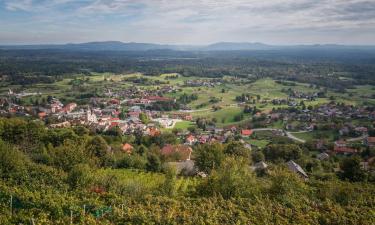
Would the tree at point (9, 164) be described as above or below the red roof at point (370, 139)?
above

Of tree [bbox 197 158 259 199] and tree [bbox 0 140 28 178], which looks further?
tree [bbox 0 140 28 178]

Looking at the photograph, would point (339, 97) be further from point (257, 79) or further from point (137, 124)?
point (137, 124)

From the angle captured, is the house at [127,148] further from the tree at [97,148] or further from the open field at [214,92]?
the open field at [214,92]

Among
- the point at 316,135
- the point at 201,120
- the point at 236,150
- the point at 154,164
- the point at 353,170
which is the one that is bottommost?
the point at 316,135

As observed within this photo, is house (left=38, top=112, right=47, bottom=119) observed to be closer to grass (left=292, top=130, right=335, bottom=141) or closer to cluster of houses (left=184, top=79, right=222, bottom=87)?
grass (left=292, top=130, right=335, bottom=141)

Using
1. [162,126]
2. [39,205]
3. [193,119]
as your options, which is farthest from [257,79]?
[39,205]

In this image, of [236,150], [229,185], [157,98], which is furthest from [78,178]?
[157,98]

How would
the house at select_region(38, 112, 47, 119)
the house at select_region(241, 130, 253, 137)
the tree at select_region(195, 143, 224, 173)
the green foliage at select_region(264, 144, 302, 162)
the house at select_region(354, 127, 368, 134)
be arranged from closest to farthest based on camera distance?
the tree at select_region(195, 143, 224, 173), the green foliage at select_region(264, 144, 302, 162), the house at select_region(241, 130, 253, 137), the house at select_region(354, 127, 368, 134), the house at select_region(38, 112, 47, 119)

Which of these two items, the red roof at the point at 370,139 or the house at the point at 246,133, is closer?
the red roof at the point at 370,139

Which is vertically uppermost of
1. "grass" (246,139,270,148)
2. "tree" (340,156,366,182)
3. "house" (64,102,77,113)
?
"tree" (340,156,366,182)

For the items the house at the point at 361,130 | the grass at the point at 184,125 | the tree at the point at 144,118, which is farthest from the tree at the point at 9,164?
the house at the point at 361,130

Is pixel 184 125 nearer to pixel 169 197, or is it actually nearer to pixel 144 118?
pixel 144 118

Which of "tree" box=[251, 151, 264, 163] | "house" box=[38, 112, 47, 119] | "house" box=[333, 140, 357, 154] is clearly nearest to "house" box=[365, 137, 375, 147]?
"house" box=[333, 140, 357, 154]
